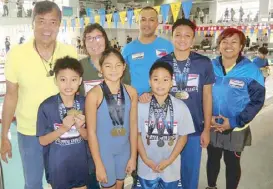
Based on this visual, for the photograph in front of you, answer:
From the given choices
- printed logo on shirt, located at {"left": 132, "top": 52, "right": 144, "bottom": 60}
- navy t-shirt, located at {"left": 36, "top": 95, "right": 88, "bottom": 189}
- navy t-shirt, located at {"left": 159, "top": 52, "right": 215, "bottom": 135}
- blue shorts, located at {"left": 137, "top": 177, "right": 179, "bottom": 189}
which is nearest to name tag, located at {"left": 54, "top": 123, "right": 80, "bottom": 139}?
navy t-shirt, located at {"left": 36, "top": 95, "right": 88, "bottom": 189}

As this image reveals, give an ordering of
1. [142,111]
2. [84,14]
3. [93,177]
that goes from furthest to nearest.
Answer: [84,14], [93,177], [142,111]

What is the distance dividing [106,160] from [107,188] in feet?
0.73

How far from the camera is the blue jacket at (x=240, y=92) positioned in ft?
7.49

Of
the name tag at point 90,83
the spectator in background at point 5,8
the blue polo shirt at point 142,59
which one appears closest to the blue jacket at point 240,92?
the blue polo shirt at point 142,59

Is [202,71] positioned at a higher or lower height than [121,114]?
higher

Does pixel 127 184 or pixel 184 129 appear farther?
pixel 127 184

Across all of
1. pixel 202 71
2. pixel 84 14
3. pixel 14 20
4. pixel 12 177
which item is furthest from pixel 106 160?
pixel 84 14

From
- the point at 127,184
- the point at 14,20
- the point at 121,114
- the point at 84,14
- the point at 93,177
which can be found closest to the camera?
the point at 121,114

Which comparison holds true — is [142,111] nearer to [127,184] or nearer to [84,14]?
[127,184]

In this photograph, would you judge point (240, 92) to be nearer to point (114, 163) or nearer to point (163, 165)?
point (163, 165)

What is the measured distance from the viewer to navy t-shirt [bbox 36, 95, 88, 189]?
1.83m

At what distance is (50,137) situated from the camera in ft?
5.92

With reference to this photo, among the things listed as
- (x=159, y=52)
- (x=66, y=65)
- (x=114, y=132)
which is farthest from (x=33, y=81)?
(x=159, y=52)

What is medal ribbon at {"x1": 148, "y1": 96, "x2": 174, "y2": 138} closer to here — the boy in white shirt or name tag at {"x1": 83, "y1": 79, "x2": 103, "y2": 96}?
the boy in white shirt
